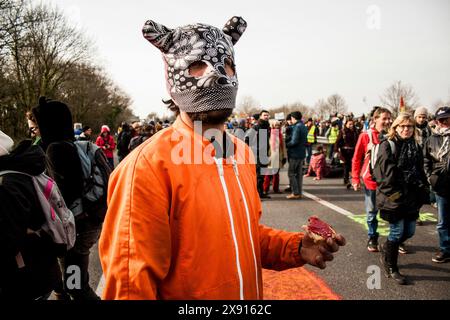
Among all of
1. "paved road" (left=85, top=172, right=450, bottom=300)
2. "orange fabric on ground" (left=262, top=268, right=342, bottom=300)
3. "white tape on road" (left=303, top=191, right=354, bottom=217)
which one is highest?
"white tape on road" (left=303, top=191, right=354, bottom=217)

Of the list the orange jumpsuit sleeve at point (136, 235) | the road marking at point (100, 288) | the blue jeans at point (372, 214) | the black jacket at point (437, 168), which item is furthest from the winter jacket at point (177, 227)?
the black jacket at point (437, 168)

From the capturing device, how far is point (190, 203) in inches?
47.8

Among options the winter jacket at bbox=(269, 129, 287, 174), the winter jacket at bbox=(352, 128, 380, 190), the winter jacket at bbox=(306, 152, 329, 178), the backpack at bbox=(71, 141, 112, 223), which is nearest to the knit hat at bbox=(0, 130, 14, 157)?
the backpack at bbox=(71, 141, 112, 223)

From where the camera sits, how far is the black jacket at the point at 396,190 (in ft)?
12.2

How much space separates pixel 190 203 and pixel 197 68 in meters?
0.61

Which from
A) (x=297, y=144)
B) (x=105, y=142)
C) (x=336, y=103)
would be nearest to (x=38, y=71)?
(x=105, y=142)

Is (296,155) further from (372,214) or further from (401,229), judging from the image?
(401,229)

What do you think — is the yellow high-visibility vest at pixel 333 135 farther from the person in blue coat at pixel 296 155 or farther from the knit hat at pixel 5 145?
the knit hat at pixel 5 145

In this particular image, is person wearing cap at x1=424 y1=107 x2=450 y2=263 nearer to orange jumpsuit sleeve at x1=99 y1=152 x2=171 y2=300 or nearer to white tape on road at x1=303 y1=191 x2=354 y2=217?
white tape on road at x1=303 y1=191 x2=354 y2=217

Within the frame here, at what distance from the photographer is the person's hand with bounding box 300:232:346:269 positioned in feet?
4.83

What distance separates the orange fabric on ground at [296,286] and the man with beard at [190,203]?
6.92ft

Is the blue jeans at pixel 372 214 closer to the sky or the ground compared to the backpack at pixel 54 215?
closer to the ground

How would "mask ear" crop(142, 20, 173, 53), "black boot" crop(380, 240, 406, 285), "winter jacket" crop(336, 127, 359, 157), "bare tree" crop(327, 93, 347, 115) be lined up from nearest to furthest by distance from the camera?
"mask ear" crop(142, 20, 173, 53) → "black boot" crop(380, 240, 406, 285) → "winter jacket" crop(336, 127, 359, 157) → "bare tree" crop(327, 93, 347, 115)

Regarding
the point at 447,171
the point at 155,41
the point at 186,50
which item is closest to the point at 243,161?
the point at 186,50
